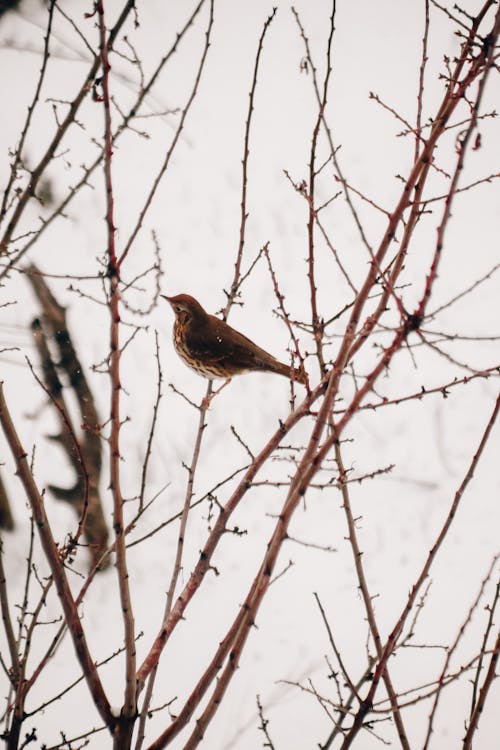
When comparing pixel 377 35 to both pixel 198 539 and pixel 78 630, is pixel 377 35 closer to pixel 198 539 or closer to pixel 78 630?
pixel 198 539

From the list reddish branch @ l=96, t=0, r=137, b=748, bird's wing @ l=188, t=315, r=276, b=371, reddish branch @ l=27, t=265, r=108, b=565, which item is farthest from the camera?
reddish branch @ l=27, t=265, r=108, b=565

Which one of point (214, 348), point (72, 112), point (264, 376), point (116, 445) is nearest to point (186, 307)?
point (214, 348)

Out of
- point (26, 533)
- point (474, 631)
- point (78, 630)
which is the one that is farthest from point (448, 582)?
point (78, 630)

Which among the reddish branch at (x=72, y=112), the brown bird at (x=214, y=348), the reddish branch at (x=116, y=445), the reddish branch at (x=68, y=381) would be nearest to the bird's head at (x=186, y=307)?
the brown bird at (x=214, y=348)

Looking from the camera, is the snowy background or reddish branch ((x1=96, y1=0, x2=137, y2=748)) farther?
the snowy background

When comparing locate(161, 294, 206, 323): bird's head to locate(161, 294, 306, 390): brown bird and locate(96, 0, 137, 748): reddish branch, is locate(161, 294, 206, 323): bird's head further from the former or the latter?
locate(96, 0, 137, 748): reddish branch

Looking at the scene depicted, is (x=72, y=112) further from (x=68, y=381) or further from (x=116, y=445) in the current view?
(x=68, y=381)

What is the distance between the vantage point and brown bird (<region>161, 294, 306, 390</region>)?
11.0 feet

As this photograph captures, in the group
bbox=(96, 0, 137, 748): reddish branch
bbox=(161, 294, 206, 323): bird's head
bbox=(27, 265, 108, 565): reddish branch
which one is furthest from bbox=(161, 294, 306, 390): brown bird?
bbox=(96, 0, 137, 748): reddish branch

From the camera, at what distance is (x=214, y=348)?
3375 mm

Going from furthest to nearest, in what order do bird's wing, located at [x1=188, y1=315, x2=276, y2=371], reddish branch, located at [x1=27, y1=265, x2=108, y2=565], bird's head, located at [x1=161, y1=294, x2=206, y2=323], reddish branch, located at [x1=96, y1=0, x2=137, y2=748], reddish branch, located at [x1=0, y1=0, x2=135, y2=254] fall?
reddish branch, located at [x1=27, y1=265, x2=108, y2=565] < bird's head, located at [x1=161, y1=294, x2=206, y2=323] < bird's wing, located at [x1=188, y1=315, x2=276, y2=371] < reddish branch, located at [x1=0, y1=0, x2=135, y2=254] < reddish branch, located at [x1=96, y1=0, x2=137, y2=748]

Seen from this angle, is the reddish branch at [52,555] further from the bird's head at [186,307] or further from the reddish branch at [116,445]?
the bird's head at [186,307]

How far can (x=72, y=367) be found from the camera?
15.5 ft

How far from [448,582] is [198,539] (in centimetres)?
247
